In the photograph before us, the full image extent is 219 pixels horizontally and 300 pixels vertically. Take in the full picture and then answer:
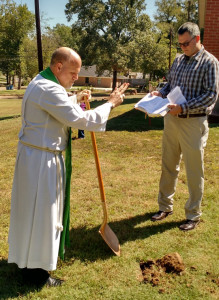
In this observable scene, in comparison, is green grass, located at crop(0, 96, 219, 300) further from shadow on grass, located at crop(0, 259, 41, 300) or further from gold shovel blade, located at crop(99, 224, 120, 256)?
gold shovel blade, located at crop(99, 224, 120, 256)

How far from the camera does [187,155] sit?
3.90 m

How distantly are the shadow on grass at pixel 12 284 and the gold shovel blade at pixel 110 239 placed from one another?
0.93m

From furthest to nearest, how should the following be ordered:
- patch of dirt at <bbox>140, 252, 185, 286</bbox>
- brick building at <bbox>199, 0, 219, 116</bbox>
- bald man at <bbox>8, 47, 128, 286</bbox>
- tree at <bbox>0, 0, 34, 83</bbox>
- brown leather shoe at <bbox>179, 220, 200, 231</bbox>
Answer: tree at <bbox>0, 0, 34, 83</bbox>, brick building at <bbox>199, 0, 219, 116</bbox>, brown leather shoe at <bbox>179, 220, 200, 231</bbox>, patch of dirt at <bbox>140, 252, 185, 286</bbox>, bald man at <bbox>8, 47, 128, 286</bbox>

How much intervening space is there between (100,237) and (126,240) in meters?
0.34

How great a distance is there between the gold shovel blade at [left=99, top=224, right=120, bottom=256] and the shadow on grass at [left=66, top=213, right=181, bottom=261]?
0.10 metres

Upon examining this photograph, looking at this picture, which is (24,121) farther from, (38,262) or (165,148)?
(165,148)

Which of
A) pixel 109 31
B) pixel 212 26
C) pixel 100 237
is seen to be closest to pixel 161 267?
pixel 100 237

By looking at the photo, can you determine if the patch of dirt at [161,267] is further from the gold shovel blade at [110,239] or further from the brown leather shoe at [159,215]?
the brown leather shoe at [159,215]

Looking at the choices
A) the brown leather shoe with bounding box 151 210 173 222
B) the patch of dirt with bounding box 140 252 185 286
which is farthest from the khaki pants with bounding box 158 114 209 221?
the patch of dirt with bounding box 140 252 185 286

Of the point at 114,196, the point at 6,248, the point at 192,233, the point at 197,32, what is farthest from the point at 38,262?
the point at 197,32

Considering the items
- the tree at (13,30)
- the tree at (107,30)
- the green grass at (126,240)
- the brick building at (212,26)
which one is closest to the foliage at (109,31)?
the tree at (107,30)

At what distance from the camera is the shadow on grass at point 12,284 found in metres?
2.97

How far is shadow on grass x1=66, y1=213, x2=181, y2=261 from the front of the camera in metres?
3.63

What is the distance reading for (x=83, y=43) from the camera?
40.2 metres
